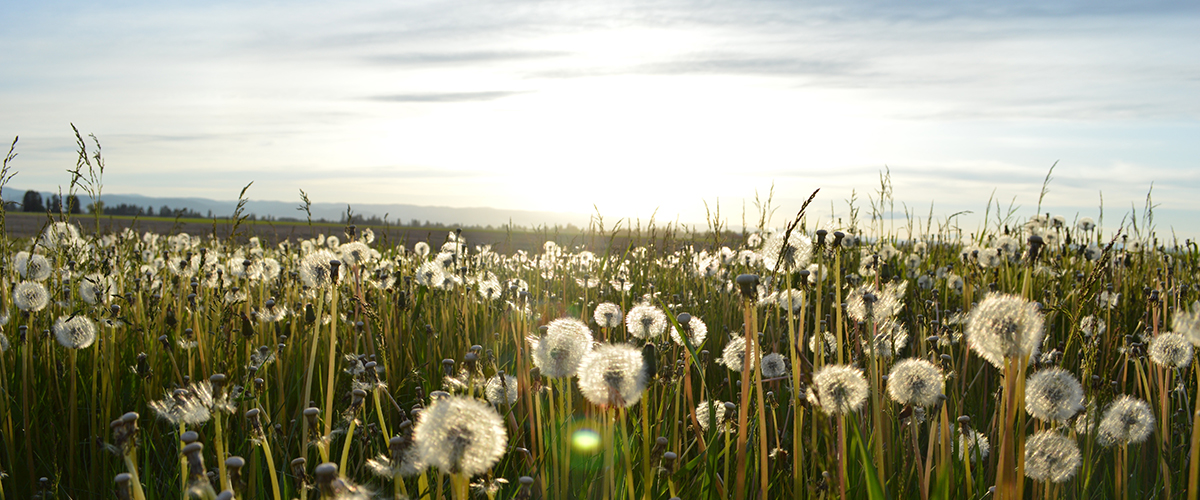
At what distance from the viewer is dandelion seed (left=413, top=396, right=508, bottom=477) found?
104 cm

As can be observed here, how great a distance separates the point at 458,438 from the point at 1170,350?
227 centimetres

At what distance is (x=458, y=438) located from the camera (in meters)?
1.05

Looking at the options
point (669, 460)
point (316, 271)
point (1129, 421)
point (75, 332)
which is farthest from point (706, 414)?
point (75, 332)

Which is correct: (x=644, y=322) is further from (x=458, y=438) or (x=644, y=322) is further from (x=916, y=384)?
(x=458, y=438)

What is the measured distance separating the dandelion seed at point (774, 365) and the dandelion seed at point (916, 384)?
0.72 metres

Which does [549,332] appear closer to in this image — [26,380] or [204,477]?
[204,477]

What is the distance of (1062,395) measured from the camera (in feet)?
5.05

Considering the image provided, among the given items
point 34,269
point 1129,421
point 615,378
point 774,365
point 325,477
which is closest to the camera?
point 325,477

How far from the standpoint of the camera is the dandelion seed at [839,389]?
5.00ft

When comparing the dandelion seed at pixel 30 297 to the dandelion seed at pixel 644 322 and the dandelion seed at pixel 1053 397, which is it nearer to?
the dandelion seed at pixel 644 322

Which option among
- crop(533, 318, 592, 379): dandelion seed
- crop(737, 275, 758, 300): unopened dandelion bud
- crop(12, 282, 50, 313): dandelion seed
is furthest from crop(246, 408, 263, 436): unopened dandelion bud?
crop(12, 282, 50, 313): dandelion seed

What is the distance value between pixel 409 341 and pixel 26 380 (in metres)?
1.38

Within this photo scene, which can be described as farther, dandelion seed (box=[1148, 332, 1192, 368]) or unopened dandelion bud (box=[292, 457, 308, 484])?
dandelion seed (box=[1148, 332, 1192, 368])

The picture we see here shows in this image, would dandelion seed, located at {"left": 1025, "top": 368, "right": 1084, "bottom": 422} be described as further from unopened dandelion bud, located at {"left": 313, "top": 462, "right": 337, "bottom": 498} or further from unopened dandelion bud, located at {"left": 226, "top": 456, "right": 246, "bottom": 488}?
unopened dandelion bud, located at {"left": 226, "top": 456, "right": 246, "bottom": 488}
